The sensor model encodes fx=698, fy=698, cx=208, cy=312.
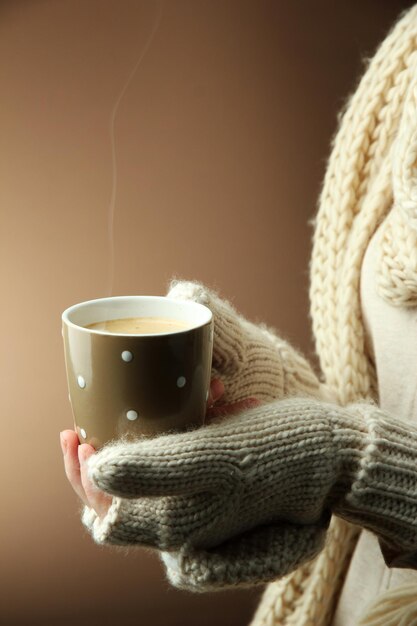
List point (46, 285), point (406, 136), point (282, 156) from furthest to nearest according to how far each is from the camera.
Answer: point (282, 156)
point (46, 285)
point (406, 136)

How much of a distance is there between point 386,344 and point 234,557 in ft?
1.08

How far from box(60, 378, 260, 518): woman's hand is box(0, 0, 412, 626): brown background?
41 centimetres

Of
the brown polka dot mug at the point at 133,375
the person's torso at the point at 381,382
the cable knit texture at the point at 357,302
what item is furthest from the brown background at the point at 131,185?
the brown polka dot mug at the point at 133,375

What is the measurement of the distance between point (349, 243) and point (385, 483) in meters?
0.34

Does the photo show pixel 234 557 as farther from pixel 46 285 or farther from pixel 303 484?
pixel 46 285

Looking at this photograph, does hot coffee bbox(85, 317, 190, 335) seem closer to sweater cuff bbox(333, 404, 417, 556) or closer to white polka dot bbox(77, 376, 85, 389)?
white polka dot bbox(77, 376, 85, 389)

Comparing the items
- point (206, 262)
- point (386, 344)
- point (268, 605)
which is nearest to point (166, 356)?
point (386, 344)

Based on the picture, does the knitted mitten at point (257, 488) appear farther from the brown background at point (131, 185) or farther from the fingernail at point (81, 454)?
the brown background at point (131, 185)

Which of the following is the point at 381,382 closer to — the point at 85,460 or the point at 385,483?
the point at 385,483

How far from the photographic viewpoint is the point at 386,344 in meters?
0.77

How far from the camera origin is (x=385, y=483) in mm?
571

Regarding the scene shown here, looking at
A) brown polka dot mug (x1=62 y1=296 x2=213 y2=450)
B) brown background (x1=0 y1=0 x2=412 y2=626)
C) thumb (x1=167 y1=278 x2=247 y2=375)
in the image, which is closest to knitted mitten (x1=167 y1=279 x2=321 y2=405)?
thumb (x1=167 y1=278 x2=247 y2=375)

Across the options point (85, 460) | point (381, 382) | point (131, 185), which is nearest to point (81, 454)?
point (85, 460)

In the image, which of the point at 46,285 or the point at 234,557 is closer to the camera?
the point at 234,557
